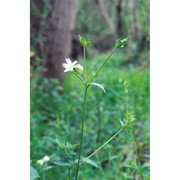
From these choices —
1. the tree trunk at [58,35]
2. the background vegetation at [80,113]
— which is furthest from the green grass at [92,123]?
the tree trunk at [58,35]

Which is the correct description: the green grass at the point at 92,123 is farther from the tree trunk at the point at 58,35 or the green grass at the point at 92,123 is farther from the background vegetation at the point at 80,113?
the tree trunk at the point at 58,35

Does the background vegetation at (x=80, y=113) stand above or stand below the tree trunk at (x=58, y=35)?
below

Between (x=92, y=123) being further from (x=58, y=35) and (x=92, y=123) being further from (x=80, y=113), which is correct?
(x=58, y=35)

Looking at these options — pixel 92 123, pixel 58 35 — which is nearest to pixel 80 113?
pixel 92 123

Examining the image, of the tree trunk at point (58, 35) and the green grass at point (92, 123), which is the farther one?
the tree trunk at point (58, 35)

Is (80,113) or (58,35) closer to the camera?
(80,113)

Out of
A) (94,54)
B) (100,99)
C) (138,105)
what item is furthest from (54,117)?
(94,54)
